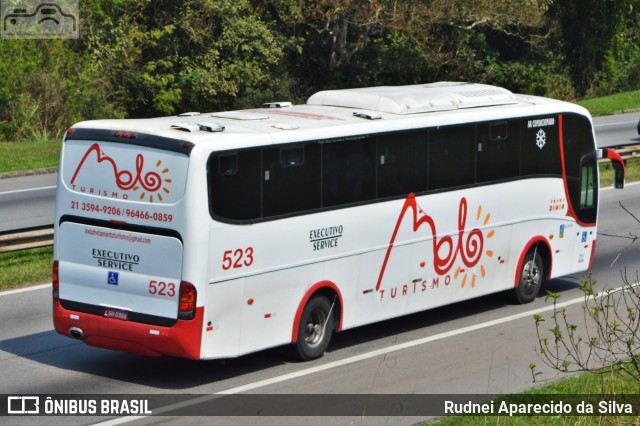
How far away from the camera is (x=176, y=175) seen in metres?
12.9

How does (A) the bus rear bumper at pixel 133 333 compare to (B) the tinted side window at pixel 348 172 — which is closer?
(A) the bus rear bumper at pixel 133 333

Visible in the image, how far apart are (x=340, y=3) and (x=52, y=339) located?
30282 mm

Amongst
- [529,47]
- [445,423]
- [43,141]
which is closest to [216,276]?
[445,423]

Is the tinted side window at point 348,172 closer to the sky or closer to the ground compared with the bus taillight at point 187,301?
closer to the sky

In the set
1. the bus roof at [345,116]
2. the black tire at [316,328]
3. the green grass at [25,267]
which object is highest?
the bus roof at [345,116]

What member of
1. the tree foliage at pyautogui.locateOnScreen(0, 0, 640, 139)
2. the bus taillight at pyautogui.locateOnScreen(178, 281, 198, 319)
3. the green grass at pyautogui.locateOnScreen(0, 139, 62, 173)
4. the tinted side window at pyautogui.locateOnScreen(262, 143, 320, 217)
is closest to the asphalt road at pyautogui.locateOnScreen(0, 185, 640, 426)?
the bus taillight at pyautogui.locateOnScreen(178, 281, 198, 319)

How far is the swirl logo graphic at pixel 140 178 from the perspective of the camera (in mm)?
13055

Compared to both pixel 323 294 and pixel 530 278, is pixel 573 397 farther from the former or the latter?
pixel 530 278

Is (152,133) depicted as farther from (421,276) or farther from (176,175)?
(421,276)

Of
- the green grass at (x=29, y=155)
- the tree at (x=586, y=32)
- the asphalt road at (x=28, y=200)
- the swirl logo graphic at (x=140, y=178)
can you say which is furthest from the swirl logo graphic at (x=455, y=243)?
the tree at (x=586, y=32)

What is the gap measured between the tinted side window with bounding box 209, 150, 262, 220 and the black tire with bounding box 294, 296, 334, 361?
154cm

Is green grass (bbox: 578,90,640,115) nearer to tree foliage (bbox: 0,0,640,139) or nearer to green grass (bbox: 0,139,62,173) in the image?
tree foliage (bbox: 0,0,640,139)

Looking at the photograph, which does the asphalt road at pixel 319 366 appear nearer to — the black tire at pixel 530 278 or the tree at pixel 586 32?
the black tire at pixel 530 278

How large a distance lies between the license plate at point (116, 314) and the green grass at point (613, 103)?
123ft
